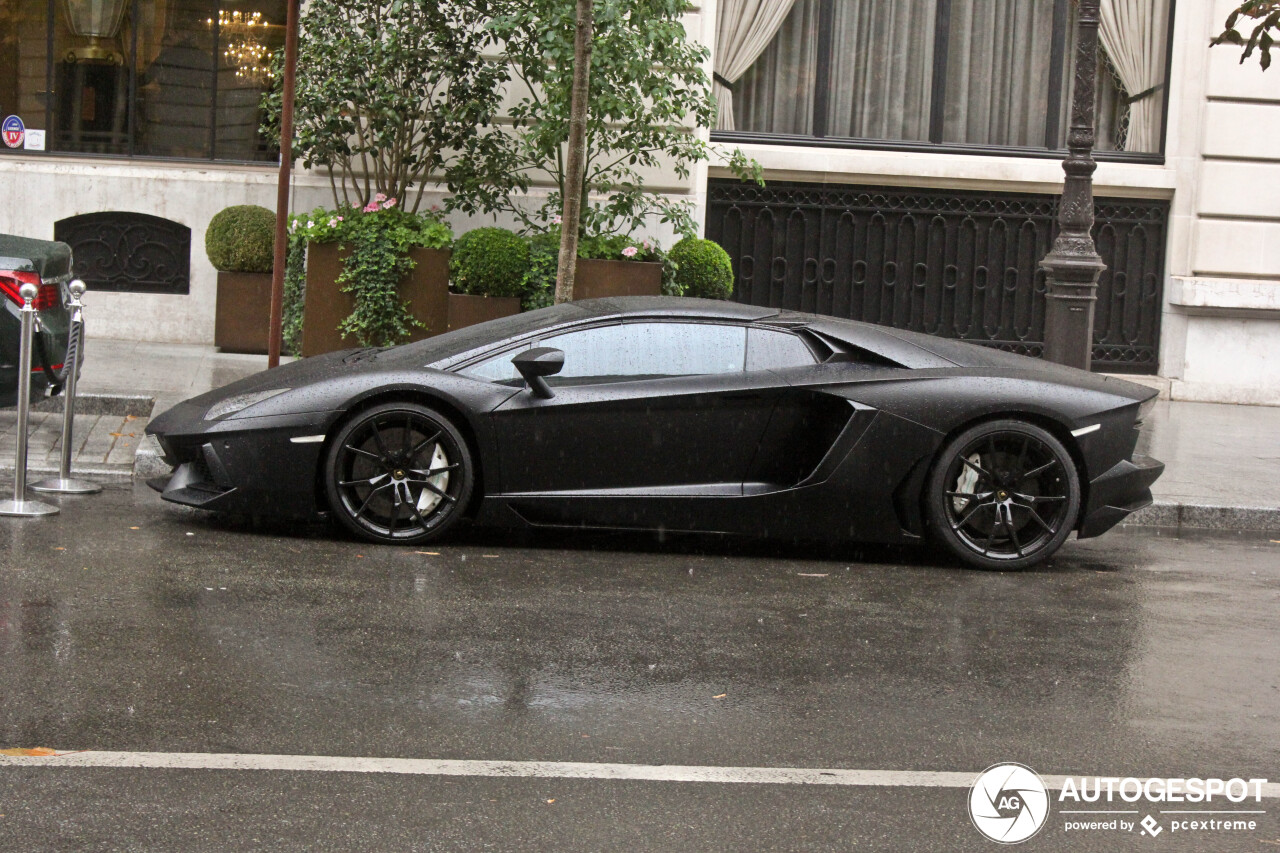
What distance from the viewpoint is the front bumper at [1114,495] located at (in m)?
7.48

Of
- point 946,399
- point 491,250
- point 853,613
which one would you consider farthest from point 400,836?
point 491,250

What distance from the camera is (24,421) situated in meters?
7.64

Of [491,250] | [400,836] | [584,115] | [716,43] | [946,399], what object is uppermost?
[716,43]

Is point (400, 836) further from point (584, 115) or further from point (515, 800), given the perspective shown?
point (584, 115)

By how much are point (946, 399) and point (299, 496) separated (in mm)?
3122

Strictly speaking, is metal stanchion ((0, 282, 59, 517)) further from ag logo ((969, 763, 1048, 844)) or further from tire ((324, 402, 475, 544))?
ag logo ((969, 763, 1048, 844))

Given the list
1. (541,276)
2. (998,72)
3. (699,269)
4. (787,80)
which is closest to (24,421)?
(541,276)

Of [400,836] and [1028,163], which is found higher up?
[1028,163]

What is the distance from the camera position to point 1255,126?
15172mm

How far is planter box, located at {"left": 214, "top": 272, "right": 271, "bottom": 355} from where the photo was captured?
1362 cm

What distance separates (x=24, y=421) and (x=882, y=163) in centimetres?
972

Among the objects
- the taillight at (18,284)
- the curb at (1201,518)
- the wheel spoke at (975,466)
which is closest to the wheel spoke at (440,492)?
the wheel spoke at (975,466)

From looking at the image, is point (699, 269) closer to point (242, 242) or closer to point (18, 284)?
point (242, 242)

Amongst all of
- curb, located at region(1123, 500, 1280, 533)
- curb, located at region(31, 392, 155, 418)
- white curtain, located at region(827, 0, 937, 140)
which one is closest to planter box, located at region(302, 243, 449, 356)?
curb, located at region(31, 392, 155, 418)
